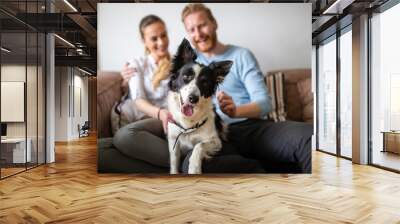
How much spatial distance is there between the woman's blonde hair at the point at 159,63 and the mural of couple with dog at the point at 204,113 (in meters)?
0.02

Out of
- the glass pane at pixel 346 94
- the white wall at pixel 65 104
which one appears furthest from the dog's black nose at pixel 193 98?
the white wall at pixel 65 104

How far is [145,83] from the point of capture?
21.7 ft

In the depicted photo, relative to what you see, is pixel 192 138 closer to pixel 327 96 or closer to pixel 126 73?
Result: pixel 126 73

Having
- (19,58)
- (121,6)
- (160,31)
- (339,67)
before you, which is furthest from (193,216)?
(339,67)

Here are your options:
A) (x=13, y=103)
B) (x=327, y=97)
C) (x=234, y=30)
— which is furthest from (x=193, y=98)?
(x=327, y=97)

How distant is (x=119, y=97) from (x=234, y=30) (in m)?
2.18

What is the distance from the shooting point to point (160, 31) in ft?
21.7

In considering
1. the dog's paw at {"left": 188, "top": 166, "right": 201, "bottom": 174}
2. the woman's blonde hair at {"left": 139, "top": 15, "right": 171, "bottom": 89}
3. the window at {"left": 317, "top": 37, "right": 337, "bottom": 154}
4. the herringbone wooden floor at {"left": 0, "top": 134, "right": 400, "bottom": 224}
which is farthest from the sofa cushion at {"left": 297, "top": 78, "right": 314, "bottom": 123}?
the window at {"left": 317, "top": 37, "right": 337, "bottom": 154}

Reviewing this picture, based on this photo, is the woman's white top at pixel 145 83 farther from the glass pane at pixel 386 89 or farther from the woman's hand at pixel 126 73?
the glass pane at pixel 386 89

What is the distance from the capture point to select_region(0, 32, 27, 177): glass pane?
265 inches

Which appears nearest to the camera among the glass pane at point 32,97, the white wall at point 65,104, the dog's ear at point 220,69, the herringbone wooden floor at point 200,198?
the herringbone wooden floor at point 200,198

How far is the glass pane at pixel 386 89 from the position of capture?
24.3ft

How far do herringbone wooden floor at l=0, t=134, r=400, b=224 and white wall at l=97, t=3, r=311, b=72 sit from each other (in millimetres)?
1920

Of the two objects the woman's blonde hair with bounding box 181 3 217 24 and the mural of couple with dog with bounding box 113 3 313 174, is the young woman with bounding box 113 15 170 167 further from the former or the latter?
the woman's blonde hair with bounding box 181 3 217 24
